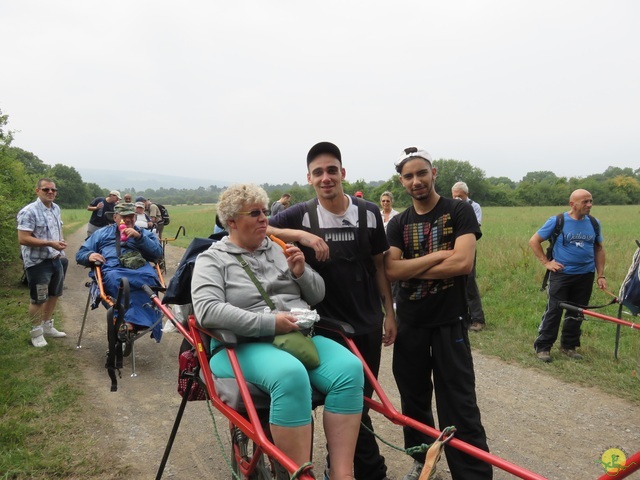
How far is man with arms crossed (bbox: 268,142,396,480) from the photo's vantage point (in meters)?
3.00

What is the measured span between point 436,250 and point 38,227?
5519 millimetres

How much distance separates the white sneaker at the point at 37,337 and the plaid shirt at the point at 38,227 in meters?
0.85

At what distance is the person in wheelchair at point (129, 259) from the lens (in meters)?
5.70

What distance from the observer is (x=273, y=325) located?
2.61m

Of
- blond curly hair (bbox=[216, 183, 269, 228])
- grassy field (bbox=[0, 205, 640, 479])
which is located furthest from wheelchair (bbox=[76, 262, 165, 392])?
blond curly hair (bbox=[216, 183, 269, 228])

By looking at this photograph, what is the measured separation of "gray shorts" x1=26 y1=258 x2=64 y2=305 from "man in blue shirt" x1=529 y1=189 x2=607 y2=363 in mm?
6530

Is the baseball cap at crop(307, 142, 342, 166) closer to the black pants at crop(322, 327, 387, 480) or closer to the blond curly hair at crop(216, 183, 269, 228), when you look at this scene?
the blond curly hair at crop(216, 183, 269, 228)

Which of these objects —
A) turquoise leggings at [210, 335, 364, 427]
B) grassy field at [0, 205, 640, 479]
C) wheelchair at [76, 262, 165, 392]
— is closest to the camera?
turquoise leggings at [210, 335, 364, 427]

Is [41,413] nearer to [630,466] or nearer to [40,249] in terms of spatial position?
[40,249]

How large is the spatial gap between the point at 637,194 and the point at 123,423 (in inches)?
3390

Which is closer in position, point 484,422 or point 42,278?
point 484,422

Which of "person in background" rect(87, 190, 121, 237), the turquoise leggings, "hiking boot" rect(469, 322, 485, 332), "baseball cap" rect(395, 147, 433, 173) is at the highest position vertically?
"baseball cap" rect(395, 147, 433, 173)

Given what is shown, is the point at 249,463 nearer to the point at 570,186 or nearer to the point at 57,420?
the point at 57,420

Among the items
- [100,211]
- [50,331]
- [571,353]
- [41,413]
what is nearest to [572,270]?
[571,353]
